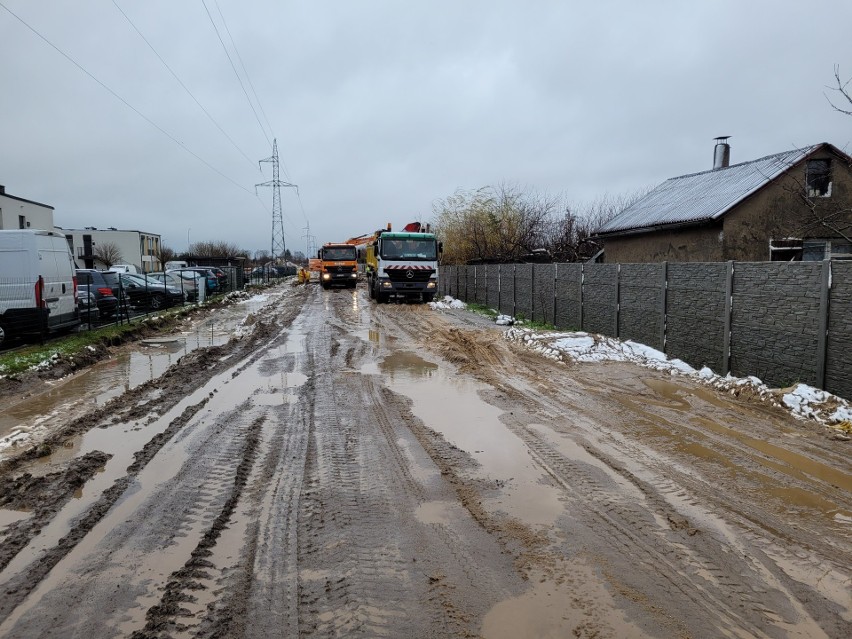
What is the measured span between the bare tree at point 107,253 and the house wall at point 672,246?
64843mm

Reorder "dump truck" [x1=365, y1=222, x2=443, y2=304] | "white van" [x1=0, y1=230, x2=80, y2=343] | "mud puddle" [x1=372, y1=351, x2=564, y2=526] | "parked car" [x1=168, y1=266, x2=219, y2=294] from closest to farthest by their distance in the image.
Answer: "mud puddle" [x1=372, y1=351, x2=564, y2=526]
"white van" [x1=0, y1=230, x2=80, y2=343]
"dump truck" [x1=365, y1=222, x2=443, y2=304]
"parked car" [x1=168, y1=266, x2=219, y2=294]

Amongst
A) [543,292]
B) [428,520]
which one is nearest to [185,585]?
[428,520]

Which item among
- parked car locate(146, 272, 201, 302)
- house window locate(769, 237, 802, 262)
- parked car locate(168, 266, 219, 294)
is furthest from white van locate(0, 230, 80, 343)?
house window locate(769, 237, 802, 262)

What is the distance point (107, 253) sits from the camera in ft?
241

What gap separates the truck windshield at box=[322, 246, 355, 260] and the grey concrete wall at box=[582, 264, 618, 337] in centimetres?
2627

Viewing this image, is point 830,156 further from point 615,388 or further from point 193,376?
point 193,376

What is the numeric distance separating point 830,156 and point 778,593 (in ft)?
67.6

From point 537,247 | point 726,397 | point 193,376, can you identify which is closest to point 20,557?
point 193,376

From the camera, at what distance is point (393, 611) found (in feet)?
11.2

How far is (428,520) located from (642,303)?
9.72 m

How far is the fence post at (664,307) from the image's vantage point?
472 inches

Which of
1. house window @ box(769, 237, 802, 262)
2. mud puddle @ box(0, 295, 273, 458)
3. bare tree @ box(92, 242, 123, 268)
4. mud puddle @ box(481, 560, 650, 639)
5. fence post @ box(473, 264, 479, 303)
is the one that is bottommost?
mud puddle @ box(481, 560, 650, 639)

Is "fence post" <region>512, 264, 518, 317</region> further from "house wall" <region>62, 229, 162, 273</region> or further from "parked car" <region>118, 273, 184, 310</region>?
"house wall" <region>62, 229, 162, 273</region>

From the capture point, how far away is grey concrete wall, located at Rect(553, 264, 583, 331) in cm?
1625
